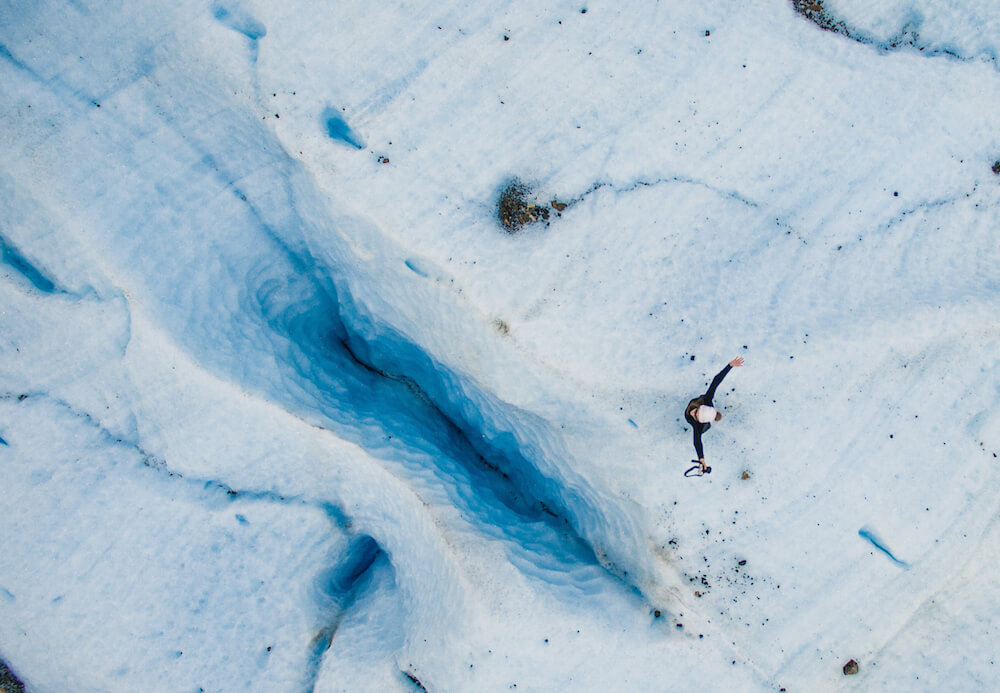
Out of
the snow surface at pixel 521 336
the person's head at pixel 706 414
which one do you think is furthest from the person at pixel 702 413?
the snow surface at pixel 521 336

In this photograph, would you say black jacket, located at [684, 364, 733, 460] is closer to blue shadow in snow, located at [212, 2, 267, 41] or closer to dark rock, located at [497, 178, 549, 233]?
dark rock, located at [497, 178, 549, 233]

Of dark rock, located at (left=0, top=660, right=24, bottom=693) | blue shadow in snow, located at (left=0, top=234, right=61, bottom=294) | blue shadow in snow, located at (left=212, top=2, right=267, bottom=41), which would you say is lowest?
dark rock, located at (left=0, top=660, right=24, bottom=693)

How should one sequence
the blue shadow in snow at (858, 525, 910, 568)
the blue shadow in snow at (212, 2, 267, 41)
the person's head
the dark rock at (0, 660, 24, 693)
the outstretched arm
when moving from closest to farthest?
the outstretched arm, the person's head, the blue shadow in snow at (858, 525, 910, 568), the blue shadow in snow at (212, 2, 267, 41), the dark rock at (0, 660, 24, 693)

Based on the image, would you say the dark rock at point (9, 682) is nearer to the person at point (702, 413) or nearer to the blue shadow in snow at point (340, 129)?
the blue shadow in snow at point (340, 129)

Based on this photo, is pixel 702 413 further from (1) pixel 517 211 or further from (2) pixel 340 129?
(2) pixel 340 129

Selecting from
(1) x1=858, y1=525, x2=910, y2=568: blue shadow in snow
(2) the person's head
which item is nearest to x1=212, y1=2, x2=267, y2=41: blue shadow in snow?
(2) the person's head

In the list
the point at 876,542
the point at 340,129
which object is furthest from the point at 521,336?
the point at 876,542
